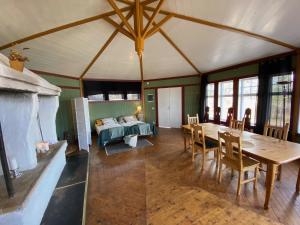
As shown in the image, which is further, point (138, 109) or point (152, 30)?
point (138, 109)

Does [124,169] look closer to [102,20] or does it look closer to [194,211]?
[194,211]

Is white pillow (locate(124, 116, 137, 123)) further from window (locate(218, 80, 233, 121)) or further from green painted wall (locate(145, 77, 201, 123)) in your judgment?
window (locate(218, 80, 233, 121))

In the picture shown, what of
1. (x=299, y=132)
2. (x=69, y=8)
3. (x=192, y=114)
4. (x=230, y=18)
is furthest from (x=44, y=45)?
(x=299, y=132)

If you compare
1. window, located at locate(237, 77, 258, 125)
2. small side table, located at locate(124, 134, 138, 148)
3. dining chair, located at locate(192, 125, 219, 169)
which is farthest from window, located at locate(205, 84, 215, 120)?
small side table, located at locate(124, 134, 138, 148)

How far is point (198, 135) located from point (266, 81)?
2.63 meters

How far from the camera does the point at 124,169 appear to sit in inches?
127

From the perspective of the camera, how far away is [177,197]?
227cm

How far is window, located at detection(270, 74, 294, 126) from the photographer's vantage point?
3.60 meters

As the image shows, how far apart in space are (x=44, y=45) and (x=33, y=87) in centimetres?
276

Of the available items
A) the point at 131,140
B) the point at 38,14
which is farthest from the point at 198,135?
the point at 38,14

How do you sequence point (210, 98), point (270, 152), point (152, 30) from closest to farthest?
1. point (270, 152)
2. point (152, 30)
3. point (210, 98)

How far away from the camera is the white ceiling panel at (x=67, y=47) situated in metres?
3.30

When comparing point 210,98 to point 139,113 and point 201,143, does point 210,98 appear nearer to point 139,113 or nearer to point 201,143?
point 139,113

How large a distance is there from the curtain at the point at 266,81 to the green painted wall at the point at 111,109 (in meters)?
4.90
